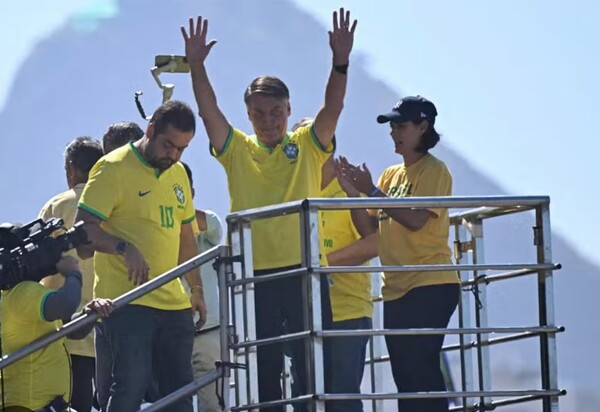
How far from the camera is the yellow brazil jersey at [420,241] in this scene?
12.0 metres

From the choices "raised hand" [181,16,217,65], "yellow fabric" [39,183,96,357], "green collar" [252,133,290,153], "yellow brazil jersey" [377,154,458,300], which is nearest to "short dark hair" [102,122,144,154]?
"yellow fabric" [39,183,96,357]

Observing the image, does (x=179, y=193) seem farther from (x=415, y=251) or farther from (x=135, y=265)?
(x=415, y=251)

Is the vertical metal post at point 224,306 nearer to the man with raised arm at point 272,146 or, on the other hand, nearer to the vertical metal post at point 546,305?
the man with raised arm at point 272,146

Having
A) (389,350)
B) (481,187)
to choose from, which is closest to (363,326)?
(389,350)

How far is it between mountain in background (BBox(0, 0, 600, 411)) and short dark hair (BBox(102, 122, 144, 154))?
12132mm

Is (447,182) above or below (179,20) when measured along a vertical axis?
below

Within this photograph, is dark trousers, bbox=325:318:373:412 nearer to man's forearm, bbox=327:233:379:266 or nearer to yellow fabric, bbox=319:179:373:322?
yellow fabric, bbox=319:179:373:322

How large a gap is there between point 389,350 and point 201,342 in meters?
2.27

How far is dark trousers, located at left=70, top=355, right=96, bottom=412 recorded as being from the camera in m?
12.8

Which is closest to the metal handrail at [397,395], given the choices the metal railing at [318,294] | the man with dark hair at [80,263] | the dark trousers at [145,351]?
the metal railing at [318,294]

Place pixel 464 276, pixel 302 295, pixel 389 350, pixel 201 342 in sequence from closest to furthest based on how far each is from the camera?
1. pixel 302 295
2. pixel 389 350
3. pixel 464 276
4. pixel 201 342

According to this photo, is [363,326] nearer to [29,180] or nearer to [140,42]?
[29,180]

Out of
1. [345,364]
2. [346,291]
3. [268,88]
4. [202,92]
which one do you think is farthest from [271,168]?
[345,364]

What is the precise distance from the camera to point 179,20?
132 feet
